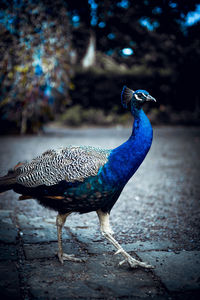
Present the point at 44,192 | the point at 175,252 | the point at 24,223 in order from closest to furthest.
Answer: the point at 44,192, the point at 175,252, the point at 24,223

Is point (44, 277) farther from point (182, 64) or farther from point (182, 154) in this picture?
point (182, 64)

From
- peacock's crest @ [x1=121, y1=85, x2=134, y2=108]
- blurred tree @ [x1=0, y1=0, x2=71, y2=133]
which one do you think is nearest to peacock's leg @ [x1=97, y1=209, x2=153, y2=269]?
peacock's crest @ [x1=121, y1=85, x2=134, y2=108]

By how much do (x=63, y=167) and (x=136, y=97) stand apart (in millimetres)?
769

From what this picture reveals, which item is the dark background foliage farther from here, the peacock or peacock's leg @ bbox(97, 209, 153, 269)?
peacock's leg @ bbox(97, 209, 153, 269)

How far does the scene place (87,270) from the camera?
2211 mm

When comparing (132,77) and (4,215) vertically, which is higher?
(132,77)

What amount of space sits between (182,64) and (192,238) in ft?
43.0

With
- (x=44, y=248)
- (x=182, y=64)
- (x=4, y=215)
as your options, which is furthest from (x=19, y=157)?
(x=182, y=64)

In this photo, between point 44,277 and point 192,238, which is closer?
point 44,277

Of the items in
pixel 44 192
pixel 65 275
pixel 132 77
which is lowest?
pixel 65 275

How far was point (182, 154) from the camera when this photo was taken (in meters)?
7.47

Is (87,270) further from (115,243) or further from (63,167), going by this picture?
(63,167)

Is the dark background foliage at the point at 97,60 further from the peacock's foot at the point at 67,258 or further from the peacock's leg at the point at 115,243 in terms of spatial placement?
the peacock's foot at the point at 67,258

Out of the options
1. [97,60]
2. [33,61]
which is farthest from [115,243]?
[97,60]
